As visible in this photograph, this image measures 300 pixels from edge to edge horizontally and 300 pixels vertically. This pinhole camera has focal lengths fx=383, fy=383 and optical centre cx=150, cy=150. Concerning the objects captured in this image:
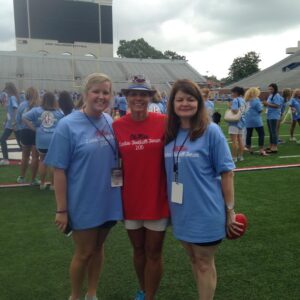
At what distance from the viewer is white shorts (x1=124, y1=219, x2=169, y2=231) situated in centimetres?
273

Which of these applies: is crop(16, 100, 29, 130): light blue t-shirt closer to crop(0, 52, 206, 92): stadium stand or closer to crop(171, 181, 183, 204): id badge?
crop(171, 181, 183, 204): id badge

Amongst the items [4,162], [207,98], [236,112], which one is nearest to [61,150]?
[207,98]

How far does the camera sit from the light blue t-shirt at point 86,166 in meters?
2.62

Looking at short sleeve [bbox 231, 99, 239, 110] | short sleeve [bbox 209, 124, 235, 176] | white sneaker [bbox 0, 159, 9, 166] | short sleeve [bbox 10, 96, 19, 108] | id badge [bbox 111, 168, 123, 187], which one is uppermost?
short sleeve [bbox 10, 96, 19, 108]

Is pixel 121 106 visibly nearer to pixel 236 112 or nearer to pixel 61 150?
pixel 236 112

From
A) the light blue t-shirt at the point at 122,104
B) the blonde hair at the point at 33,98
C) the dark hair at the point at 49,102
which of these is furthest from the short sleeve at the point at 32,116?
the light blue t-shirt at the point at 122,104

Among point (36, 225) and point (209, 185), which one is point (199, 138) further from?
point (36, 225)

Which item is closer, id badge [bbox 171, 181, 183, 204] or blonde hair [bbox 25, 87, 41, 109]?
id badge [bbox 171, 181, 183, 204]

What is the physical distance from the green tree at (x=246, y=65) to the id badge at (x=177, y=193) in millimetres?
84094

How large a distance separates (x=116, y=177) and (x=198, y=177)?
2.00 ft

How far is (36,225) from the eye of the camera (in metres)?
4.96

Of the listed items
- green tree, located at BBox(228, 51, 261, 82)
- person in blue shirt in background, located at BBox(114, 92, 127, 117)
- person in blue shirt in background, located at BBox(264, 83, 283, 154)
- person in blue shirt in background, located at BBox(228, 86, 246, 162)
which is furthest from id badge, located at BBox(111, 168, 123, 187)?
green tree, located at BBox(228, 51, 261, 82)

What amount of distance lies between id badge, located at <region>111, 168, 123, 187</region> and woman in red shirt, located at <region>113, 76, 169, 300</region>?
0.10 ft

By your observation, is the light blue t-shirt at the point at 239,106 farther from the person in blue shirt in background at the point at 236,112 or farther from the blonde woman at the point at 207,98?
the blonde woman at the point at 207,98
